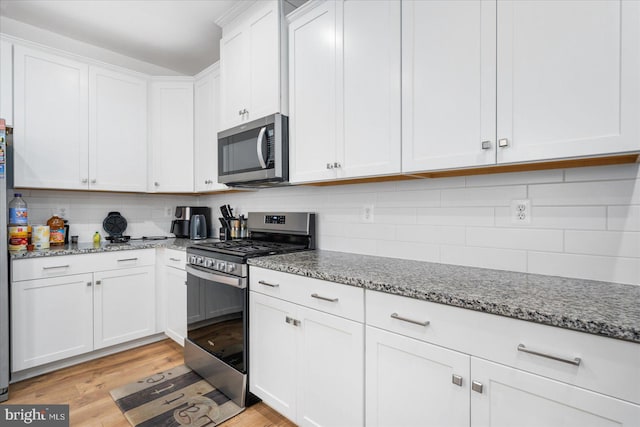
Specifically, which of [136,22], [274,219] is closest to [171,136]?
[136,22]

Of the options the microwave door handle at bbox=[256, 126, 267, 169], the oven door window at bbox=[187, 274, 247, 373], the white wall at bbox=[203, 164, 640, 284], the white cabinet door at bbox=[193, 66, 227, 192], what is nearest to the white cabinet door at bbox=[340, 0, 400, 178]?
the white wall at bbox=[203, 164, 640, 284]

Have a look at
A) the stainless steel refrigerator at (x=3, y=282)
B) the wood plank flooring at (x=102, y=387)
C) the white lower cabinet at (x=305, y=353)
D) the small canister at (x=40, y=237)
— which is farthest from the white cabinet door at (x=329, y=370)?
the small canister at (x=40, y=237)

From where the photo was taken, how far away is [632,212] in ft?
3.86

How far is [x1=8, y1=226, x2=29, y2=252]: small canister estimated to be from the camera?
223 centimetres

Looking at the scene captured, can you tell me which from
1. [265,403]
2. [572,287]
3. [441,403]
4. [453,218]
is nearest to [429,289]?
[441,403]

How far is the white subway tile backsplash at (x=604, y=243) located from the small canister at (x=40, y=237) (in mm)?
3332

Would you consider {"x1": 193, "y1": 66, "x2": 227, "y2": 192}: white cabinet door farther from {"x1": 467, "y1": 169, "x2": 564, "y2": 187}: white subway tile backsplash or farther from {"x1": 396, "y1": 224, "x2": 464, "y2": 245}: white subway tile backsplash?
{"x1": 467, "y1": 169, "x2": 564, "y2": 187}: white subway tile backsplash

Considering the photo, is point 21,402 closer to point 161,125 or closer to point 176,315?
point 176,315

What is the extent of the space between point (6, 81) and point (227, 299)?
225 centimetres

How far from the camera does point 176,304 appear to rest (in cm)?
265

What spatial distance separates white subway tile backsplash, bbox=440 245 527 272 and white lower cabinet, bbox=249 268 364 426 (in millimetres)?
597

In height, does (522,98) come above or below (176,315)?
above

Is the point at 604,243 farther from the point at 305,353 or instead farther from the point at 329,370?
the point at 305,353

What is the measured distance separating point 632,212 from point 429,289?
0.82m
